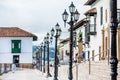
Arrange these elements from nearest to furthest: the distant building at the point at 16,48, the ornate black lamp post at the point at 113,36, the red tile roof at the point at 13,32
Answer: the ornate black lamp post at the point at 113,36, the distant building at the point at 16,48, the red tile roof at the point at 13,32

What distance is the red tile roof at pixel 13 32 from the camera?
99981 millimetres

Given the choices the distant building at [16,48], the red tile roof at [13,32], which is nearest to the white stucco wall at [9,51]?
the distant building at [16,48]

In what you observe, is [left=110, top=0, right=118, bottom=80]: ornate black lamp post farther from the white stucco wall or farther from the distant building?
the white stucco wall

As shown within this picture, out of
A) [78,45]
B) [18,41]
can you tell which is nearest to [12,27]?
[18,41]

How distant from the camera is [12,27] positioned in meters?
108

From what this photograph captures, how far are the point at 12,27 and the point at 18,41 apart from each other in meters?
8.88

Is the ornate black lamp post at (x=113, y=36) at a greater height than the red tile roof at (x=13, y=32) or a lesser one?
lesser

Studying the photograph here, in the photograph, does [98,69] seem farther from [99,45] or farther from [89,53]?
[89,53]

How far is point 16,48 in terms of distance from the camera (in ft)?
322

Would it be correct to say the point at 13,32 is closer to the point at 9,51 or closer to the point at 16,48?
the point at 16,48

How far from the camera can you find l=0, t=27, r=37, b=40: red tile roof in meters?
100.0

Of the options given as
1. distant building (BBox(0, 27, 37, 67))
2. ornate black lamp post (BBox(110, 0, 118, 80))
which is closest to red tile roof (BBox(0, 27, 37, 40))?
distant building (BBox(0, 27, 37, 67))

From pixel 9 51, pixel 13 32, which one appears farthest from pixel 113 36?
pixel 13 32

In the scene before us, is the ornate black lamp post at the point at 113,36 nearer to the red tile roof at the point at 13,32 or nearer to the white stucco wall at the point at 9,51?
the white stucco wall at the point at 9,51
